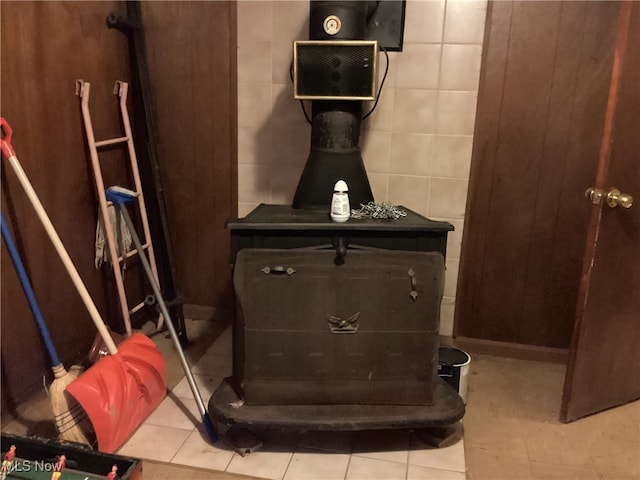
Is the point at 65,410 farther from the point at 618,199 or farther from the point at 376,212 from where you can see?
the point at 618,199

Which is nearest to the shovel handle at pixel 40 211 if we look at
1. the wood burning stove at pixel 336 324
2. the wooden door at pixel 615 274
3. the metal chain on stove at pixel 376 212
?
the wood burning stove at pixel 336 324

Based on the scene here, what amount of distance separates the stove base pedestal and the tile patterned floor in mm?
126

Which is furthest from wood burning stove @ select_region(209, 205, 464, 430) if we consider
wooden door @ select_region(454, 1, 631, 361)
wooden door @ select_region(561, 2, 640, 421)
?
wooden door @ select_region(454, 1, 631, 361)

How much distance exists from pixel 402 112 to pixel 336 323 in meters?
1.04

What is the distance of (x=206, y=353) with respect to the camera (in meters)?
2.50

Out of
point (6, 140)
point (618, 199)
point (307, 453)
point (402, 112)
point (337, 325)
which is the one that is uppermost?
point (402, 112)

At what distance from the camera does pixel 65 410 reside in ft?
5.81

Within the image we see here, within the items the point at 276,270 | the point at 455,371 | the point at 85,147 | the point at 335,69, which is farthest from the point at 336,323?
the point at 85,147

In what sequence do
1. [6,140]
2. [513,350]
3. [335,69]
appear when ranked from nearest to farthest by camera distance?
[6,140] < [335,69] < [513,350]

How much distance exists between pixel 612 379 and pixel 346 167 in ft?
4.26

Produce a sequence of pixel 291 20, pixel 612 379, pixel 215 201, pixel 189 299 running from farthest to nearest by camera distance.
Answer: pixel 189 299 < pixel 215 201 < pixel 291 20 < pixel 612 379

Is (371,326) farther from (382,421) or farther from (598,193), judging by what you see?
(598,193)

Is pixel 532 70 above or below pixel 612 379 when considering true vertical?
above

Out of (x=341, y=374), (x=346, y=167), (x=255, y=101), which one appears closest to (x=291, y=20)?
(x=255, y=101)
